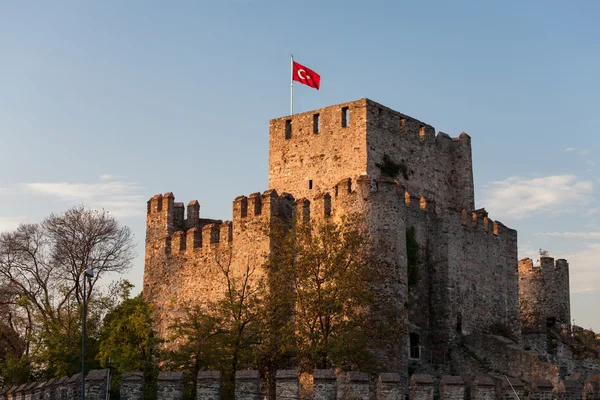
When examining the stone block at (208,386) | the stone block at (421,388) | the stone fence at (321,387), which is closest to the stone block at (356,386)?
the stone fence at (321,387)

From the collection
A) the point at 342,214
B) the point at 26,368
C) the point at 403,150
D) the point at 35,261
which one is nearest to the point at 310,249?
the point at 342,214

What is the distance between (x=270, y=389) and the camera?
1545 inches

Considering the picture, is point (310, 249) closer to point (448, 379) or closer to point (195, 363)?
point (195, 363)

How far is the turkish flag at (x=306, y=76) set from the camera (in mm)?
52875

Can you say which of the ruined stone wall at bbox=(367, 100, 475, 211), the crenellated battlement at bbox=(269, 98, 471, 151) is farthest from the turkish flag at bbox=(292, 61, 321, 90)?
A: the ruined stone wall at bbox=(367, 100, 475, 211)

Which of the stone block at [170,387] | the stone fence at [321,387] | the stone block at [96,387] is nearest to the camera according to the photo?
the stone fence at [321,387]

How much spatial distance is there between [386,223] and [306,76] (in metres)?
13.2

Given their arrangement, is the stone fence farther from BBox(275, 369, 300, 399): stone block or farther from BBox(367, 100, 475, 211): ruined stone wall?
BBox(367, 100, 475, 211): ruined stone wall

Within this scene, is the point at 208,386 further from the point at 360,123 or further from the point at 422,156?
the point at 422,156

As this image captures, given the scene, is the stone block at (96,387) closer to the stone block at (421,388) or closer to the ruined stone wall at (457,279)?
the stone block at (421,388)

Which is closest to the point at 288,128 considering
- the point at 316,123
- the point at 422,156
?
the point at 316,123

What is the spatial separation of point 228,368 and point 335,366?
4.09m

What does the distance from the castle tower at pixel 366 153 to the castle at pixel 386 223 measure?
0.19 ft

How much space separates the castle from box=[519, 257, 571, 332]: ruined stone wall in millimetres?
5853
